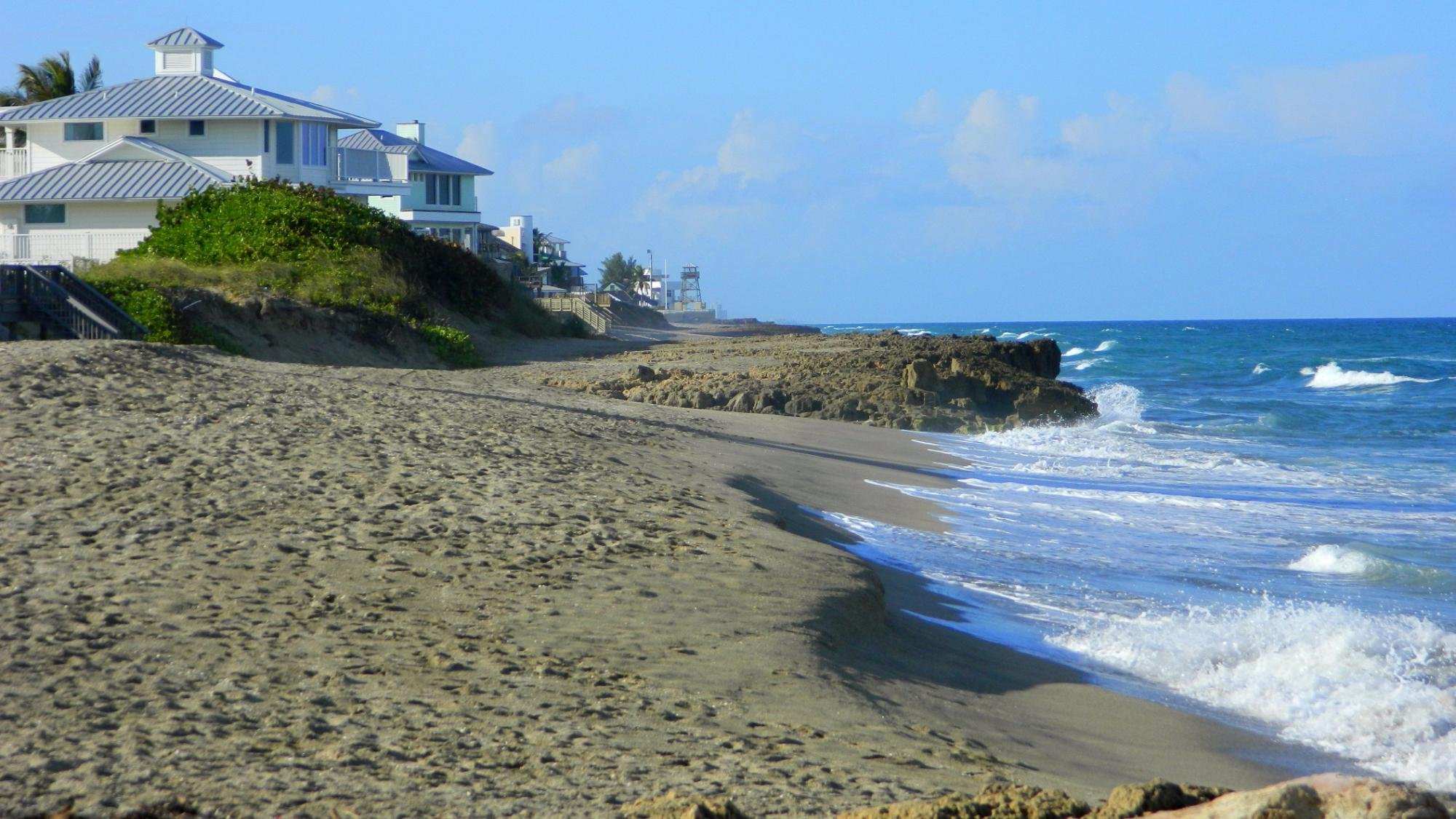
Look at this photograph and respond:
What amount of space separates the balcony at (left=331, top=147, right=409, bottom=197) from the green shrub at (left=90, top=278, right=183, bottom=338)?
65.7ft

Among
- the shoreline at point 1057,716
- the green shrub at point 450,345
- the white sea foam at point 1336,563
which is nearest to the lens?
the shoreline at point 1057,716

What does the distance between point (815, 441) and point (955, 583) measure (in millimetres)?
8675

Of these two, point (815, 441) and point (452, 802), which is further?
point (815, 441)

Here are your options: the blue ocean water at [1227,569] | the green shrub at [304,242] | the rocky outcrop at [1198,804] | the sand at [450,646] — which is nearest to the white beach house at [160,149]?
the green shrub at [304,242]

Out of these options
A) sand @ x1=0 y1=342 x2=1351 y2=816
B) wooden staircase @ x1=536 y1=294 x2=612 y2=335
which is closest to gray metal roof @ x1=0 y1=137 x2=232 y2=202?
wooden staircase @ x1=536 y1=294 x2=612 y2=335

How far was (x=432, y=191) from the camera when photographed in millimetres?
54469

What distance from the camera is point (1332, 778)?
382cm

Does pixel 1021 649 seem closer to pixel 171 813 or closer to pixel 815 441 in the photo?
pixel 171 813

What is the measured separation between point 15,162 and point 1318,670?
41.5 m

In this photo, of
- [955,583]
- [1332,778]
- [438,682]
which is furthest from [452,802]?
[955,583]

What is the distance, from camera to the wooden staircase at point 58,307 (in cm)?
1777

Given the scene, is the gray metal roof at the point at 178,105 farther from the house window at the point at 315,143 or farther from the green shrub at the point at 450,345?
the green shrub at the point at 450,345

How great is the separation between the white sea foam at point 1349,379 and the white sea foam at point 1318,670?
4605 cm

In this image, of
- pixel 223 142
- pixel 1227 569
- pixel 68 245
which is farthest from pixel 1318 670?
pixel 223 142
